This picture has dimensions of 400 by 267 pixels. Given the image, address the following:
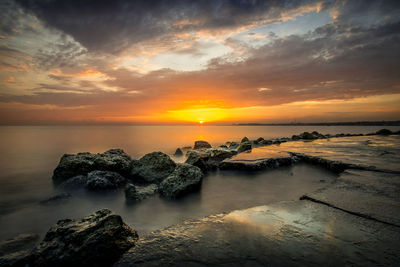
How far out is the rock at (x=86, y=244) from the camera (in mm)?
1588

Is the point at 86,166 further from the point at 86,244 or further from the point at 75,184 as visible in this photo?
the point at 86,244

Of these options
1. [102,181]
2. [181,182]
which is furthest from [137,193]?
[102,181]

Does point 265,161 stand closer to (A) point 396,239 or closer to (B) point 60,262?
(A) point 396,239

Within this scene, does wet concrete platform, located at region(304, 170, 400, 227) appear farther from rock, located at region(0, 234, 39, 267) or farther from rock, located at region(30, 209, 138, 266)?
rock, located at region(0, 234, 39, 267)

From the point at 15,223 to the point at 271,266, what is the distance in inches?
165

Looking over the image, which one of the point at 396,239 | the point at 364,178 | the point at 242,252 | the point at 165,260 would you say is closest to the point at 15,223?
the point at 165,260

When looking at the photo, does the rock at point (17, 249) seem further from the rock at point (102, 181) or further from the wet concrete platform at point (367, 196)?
the wet concrete platform at point (367, 196)

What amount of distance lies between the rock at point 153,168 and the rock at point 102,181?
1.95 ft

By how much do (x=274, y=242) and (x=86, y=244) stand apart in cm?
165

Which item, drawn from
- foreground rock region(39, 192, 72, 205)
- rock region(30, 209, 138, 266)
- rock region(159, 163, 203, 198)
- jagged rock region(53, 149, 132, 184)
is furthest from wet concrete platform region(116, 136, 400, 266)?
jagged rock region(53, 149, 132, 184)

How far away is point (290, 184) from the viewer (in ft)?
13.2

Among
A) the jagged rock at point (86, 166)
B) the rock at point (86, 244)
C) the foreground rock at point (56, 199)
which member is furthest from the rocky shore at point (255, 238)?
the jagged rock at point (86, 166)

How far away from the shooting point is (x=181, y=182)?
382 centimetres

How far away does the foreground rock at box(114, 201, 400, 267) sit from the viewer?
1352mm
